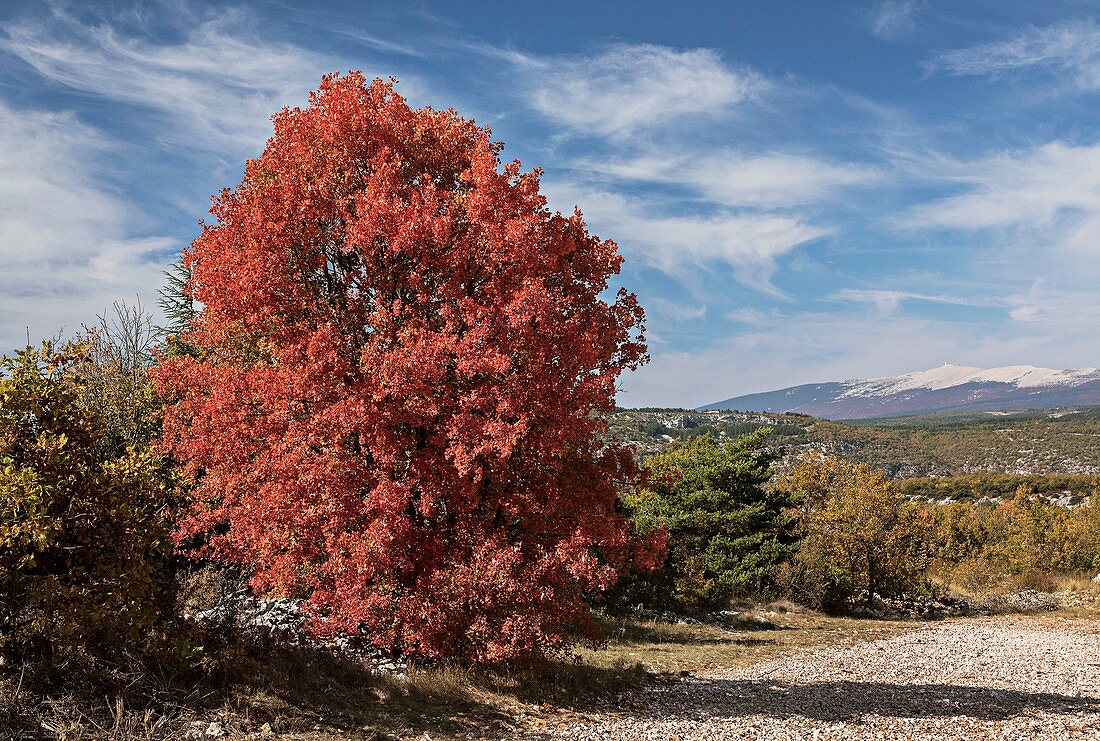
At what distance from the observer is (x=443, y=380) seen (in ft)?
41.7

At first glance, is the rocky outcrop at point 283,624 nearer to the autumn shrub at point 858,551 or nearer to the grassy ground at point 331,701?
the grassy ground at point 331,701

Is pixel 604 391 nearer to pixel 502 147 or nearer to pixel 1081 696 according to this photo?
pixel 502 147

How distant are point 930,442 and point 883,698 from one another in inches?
5934

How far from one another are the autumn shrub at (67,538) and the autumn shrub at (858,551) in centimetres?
3172

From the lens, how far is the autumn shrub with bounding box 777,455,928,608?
3538 centimetres

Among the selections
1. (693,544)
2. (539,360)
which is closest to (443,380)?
(539,360)

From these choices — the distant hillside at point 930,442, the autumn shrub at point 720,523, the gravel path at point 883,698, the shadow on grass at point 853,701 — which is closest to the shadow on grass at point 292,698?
the gravel path at point 883,698

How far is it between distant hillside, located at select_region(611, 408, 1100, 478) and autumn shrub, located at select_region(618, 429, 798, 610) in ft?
227

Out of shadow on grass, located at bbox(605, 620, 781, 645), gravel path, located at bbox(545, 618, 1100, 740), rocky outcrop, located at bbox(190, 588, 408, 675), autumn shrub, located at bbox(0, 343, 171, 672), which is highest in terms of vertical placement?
autumn shrub, located at bbox(0, 343, 171, 672)

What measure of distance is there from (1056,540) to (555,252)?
5293cm

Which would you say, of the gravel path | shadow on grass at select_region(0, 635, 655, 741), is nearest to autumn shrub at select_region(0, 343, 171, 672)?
shadow on grass at select_region(0, 635, 655, 741)

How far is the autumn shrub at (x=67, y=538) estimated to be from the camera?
30.2ft

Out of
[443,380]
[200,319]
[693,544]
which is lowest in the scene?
[693,544]

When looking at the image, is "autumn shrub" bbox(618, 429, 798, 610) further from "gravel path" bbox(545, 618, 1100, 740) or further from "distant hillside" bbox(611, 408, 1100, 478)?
"distant hillside" bbox(611, 408, 1100, 478)
